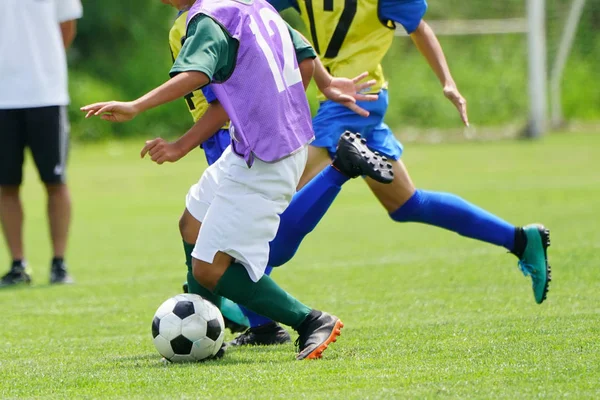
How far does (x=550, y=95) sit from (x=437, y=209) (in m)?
15.7

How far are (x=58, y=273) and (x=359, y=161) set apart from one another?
331cm

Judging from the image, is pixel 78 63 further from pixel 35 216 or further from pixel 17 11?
pixel 17 11

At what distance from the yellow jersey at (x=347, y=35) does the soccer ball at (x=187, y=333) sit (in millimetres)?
1716

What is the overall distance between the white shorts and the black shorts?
325 centimetres

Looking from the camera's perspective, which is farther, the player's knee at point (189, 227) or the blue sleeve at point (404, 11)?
the blue sleeve at point (404, 11)

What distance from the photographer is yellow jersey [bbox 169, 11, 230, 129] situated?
458 cm

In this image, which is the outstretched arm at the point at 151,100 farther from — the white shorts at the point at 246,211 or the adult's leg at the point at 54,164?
the adult's leg at the point at 54,164

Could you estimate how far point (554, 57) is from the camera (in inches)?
Result: 796

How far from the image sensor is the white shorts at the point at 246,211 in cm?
398

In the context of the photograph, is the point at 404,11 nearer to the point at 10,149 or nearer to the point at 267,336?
the point at 267,336

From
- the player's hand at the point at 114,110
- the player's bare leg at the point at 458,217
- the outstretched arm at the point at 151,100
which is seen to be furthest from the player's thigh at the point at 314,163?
the player's hand at the point at 114,110

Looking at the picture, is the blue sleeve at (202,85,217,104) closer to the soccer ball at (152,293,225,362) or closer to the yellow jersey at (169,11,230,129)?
the yellow jersey at (169,11,230,129)

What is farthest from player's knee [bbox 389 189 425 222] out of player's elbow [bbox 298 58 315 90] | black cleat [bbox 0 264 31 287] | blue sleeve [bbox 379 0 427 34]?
black cleat [bbox 0 264 31 287]

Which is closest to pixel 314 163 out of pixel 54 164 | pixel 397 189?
pixel 397 189
